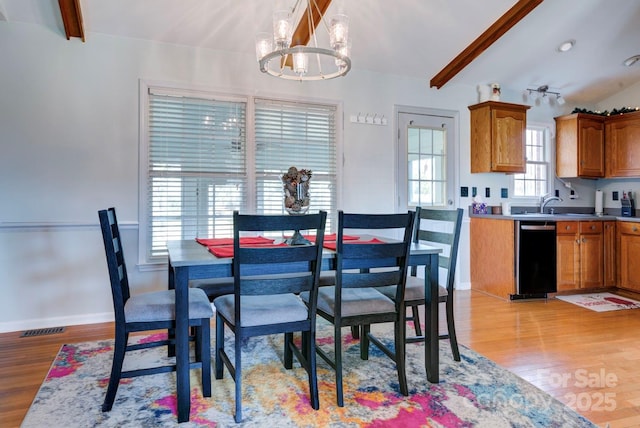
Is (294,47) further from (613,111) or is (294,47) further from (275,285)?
(613,111)

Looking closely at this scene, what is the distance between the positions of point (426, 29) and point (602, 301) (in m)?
3.37

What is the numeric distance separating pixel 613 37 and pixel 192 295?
4.71 meters

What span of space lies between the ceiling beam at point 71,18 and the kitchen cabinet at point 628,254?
5.72 m

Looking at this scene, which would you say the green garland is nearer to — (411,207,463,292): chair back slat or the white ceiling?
the white ceiling

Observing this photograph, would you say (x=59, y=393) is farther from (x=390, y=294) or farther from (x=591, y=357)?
(x=591, y=357)

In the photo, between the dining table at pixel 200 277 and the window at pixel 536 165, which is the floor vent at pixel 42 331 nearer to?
the dining table at pixel 200 277

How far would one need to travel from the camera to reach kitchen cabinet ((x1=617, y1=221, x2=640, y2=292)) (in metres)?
4.17

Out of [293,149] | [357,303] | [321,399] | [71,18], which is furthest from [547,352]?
[71,18]

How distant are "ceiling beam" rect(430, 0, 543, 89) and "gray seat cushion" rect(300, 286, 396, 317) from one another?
2865mm

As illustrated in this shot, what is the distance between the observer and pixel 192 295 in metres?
2.10

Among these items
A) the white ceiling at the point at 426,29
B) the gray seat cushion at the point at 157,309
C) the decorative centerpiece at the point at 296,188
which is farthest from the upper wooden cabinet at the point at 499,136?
the gray seat cushion at the point at 157,309

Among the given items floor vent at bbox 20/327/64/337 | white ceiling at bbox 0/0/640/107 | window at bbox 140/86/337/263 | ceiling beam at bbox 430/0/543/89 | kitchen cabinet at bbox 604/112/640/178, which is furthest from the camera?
kitchen cabinet at bbox 604/112/640/178

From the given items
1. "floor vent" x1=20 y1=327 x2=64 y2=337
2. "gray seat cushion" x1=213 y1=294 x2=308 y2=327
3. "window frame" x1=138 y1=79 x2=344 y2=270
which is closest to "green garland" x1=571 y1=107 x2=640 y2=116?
"window frame" x1=138 y1=79 x2=344 y2=270

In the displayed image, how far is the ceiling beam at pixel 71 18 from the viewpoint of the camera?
285 centimetres
